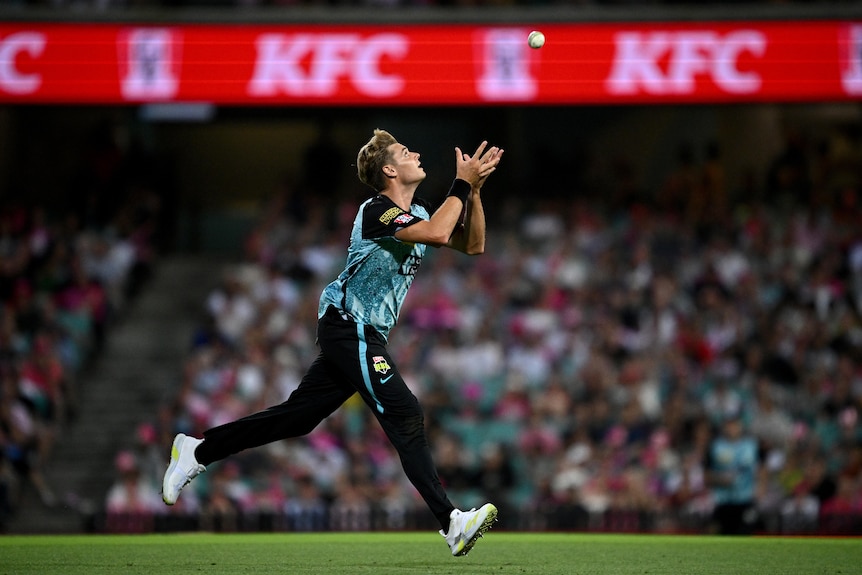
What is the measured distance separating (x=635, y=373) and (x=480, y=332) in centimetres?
210

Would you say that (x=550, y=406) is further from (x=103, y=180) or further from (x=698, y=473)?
(x=103, y=180)

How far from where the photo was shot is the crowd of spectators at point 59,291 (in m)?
14.8

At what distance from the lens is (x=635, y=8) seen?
50.6ft

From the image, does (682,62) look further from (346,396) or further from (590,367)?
(346,396)

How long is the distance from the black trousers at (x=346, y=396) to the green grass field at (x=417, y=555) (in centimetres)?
59

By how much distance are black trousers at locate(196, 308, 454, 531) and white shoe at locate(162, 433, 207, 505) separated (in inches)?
2.4

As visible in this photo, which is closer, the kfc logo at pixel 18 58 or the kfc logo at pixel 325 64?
the kfc logo at pixel 18 58

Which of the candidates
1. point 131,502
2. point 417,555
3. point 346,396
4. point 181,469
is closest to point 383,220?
point 346,396

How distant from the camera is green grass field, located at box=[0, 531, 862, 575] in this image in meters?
6.79

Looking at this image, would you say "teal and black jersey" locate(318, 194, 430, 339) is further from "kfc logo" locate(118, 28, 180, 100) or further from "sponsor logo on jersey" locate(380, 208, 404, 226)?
"kfc logo" locate(118, 28, 180, 100)

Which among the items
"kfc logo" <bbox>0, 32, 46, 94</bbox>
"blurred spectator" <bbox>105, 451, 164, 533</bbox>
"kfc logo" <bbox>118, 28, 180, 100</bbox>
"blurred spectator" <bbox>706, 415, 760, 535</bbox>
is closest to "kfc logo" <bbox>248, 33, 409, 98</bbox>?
"kfc logo" <bbox>118, 28, 180, 100</bbox>

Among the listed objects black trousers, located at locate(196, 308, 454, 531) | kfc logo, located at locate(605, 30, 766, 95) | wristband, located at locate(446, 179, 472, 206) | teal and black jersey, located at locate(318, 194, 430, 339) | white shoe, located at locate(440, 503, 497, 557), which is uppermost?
kfc logo, located at locate(605, 30, 766, 95)

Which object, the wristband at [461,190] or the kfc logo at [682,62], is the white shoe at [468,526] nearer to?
the wristband at [461,190]

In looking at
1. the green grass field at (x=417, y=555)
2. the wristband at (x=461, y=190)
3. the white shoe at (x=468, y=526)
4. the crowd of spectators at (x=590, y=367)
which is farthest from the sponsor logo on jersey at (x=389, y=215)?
the crowd of spectators at (x=590, y=367)
